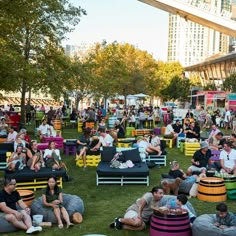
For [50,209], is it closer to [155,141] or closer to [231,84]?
[155,141]

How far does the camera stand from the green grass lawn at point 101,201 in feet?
25.1

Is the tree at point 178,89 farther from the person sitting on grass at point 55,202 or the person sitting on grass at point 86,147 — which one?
the person sitting on grass at point 55,202

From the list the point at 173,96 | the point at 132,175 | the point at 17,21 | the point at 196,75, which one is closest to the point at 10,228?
the point at 132,175

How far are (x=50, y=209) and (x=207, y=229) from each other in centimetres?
314

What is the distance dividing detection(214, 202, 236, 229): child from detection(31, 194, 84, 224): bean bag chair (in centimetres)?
285

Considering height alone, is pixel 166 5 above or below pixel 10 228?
above

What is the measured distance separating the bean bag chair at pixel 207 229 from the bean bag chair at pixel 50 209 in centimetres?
252

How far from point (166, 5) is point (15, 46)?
3573 cm

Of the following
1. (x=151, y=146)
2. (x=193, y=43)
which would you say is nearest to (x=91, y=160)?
(x=151, y=146)

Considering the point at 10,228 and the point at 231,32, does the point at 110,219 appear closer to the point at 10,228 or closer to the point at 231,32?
the point at 10,228

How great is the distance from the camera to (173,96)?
65438mm

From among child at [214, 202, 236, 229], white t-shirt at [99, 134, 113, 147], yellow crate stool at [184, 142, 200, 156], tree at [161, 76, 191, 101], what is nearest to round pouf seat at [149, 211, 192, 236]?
child at [214, 202, 236, 229]

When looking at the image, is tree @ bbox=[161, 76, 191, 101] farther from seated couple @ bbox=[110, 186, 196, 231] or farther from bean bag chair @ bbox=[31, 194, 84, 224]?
seated couple @ bbox=[110, 186, 196, 231]

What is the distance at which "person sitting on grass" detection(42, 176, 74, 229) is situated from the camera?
25.9 ft
